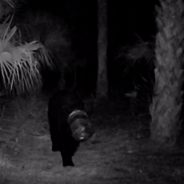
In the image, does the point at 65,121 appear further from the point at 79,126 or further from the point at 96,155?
the point at 79,126

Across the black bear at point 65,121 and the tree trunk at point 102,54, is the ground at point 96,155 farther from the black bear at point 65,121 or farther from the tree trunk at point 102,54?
the tree trunk at point 102,54

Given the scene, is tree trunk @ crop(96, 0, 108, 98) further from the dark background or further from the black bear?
the black bear

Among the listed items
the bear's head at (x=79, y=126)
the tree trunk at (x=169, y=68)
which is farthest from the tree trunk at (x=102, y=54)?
the bear's head at (x=79, y=126)

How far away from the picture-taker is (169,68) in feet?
22.2

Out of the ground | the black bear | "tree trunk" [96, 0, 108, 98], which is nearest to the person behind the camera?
the ground

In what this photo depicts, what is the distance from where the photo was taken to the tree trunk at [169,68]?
21.9 feet

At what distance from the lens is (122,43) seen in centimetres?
1261

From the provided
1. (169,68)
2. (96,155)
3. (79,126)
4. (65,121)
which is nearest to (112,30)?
(169,68)

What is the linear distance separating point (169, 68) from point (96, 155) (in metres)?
1.85

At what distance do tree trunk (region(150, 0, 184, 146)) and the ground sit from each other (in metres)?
0.50

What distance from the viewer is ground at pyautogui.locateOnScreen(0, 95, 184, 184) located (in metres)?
5.79

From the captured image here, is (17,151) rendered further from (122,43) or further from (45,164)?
(122,43)

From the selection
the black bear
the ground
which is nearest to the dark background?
the ground

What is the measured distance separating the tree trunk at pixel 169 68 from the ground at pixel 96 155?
19.5 inches
